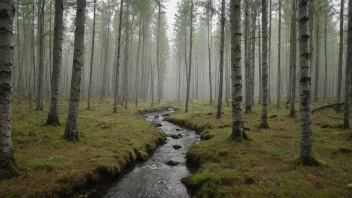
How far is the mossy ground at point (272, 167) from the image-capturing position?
524 centimetres

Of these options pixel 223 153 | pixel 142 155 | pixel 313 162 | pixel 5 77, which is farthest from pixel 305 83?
pixel 5 77

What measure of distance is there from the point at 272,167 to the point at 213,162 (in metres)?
2.12

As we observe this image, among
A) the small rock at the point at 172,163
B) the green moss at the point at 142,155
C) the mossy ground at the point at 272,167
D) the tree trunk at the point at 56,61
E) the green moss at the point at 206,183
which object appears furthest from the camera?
the tree trunk at the point at 56,61

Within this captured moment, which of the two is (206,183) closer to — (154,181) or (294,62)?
→ (154,181)

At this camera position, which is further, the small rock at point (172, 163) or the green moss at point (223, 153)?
the small rock at point (172, 163)

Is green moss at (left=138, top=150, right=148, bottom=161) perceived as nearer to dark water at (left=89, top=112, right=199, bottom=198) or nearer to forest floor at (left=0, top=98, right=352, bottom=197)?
forest floor at (left=0, top=98, right=352, bottom=197)

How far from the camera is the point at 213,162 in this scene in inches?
310

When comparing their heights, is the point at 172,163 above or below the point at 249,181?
below

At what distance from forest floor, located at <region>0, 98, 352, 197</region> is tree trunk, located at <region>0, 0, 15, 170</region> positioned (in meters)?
0.84

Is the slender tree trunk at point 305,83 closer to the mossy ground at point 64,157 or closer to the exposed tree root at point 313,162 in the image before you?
the exposed tree root at point 313,162

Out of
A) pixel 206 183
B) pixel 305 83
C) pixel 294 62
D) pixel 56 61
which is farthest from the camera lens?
pixel 294 62

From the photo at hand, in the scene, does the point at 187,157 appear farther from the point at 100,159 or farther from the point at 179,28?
the point at 179,28

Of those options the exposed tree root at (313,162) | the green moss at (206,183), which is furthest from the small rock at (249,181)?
the exposed tree root at (313,162)

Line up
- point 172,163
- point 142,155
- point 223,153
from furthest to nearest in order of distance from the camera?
point 142,155 → point 172,163 → point 223,153
